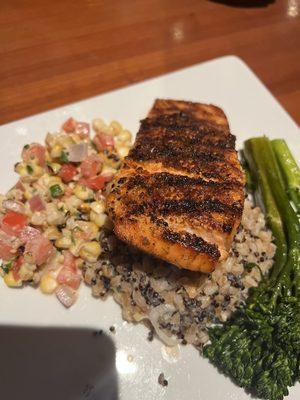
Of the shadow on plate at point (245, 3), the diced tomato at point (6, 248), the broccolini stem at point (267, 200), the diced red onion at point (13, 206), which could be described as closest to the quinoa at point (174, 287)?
the broccolini stem at point (267, 200)

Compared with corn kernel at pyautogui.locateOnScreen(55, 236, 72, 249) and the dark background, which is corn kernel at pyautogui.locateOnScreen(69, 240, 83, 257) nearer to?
corn kernel at pyautogui.locateOnScreen(55, 236, 72, 249)

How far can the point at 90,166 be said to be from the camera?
359 cm

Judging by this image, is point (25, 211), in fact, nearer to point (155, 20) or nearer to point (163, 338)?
point (163, 338)

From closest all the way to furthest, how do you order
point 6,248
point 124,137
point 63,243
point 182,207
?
point 182,207 < point 6,248 < point 63,243 < point 124,137

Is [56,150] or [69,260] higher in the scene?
[56,150]

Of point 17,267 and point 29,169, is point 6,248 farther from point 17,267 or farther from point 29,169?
point 29,169

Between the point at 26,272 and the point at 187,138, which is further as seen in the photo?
the point at 187,138

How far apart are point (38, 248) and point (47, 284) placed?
0.29 metres

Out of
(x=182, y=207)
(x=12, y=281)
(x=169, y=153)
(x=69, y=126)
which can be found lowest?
(x=12, y=281)

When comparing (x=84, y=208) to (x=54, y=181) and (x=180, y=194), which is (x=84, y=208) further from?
(x=180, y=194)

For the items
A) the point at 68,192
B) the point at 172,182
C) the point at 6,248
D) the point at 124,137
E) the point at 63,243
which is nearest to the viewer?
the point at 172,182

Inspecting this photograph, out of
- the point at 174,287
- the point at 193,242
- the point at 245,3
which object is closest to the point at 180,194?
the point at 193,242

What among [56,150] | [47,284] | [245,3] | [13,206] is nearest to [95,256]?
[47,284]

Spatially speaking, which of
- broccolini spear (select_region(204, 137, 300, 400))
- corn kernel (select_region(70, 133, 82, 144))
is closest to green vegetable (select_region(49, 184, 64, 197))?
corn kernel (select_region(70, 133, 82, 144))
